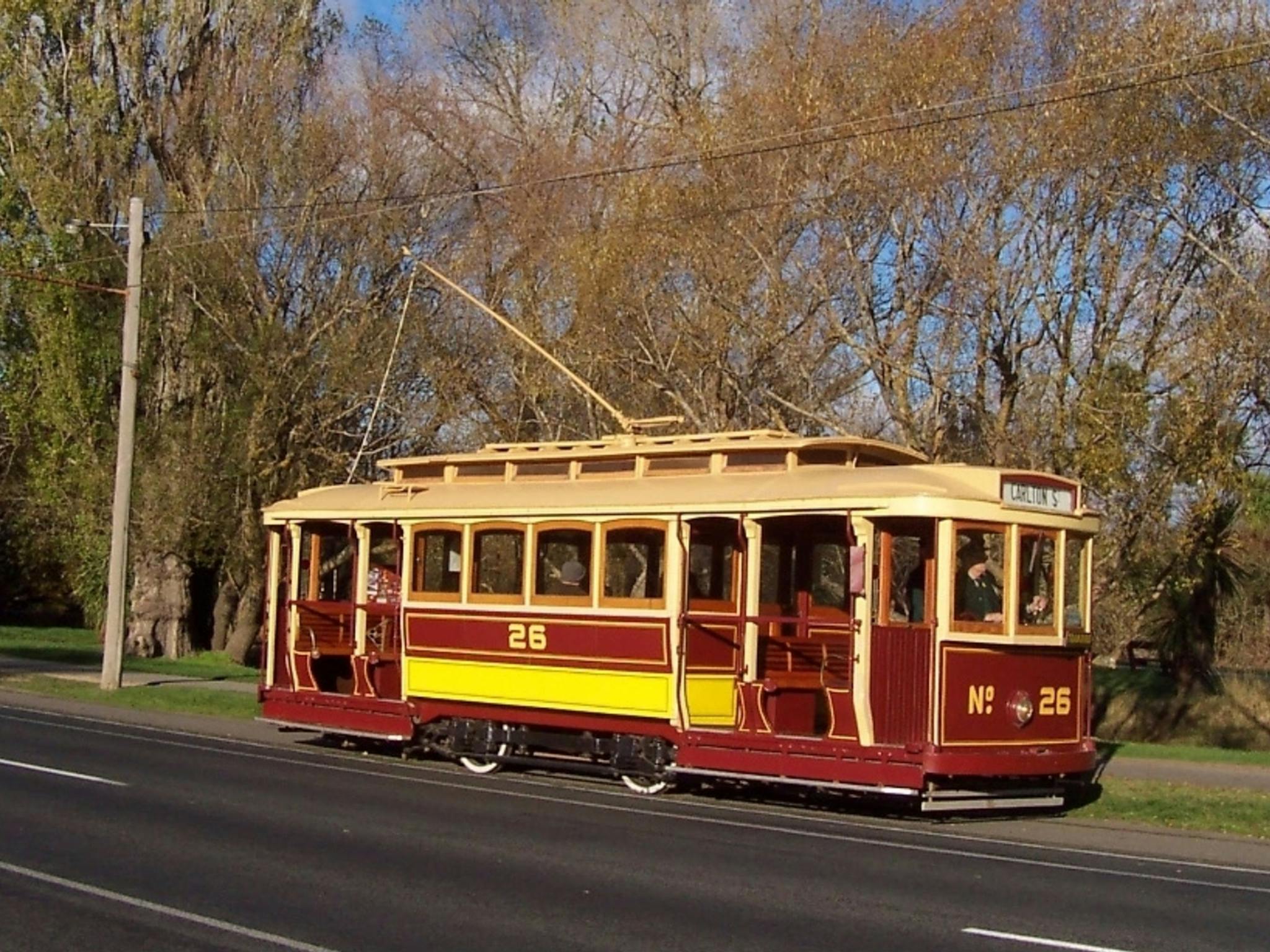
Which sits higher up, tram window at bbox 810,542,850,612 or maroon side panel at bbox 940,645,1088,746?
tram window at bbox 810,542,850,612

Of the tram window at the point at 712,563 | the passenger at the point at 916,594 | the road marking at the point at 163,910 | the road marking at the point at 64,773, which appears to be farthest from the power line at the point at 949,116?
the road marking at the point at 163,910

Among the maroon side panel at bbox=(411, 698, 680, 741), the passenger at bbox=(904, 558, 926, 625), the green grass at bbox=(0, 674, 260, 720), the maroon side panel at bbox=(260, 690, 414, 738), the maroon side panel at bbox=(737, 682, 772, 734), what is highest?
the passenger at bbox=(904, 558, 926, 625)

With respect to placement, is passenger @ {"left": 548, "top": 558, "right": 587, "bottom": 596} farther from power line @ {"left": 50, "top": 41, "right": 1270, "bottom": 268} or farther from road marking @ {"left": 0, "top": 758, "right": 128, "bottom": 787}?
power line @ {"left": 50, "top": 41, "right": 1270, "bottom": 268}

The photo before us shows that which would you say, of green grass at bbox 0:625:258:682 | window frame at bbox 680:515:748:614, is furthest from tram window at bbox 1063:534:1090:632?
green grass at bbox 0:625:258:682

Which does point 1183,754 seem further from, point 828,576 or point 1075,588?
point 828,576

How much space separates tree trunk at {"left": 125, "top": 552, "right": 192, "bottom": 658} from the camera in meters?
39.5

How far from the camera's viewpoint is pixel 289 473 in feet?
122

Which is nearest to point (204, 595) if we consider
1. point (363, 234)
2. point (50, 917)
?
point (363, 234)

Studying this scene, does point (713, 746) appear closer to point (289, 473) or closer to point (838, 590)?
point (838, 590)

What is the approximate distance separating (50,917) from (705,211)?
57.2ft

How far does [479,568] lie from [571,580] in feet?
4.75

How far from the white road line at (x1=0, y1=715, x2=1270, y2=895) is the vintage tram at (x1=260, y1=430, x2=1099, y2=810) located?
957 millimetres

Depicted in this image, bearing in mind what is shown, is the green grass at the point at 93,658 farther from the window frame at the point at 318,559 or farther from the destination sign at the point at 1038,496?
the destination sign at the point at 1038,496

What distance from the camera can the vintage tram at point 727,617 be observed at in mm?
15430
